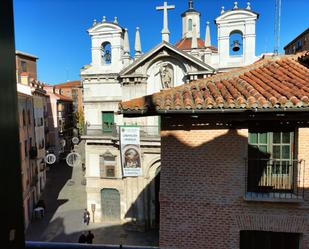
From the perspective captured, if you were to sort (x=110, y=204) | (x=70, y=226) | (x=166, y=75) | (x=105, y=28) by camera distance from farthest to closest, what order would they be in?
(x=105, y=28)
(x=110, y=204)
(x=166, y=75)
(x=70, y=226)

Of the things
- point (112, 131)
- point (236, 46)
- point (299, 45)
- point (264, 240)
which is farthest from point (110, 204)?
point (299, 45)

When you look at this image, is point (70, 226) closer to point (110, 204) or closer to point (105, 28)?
point (110, 204)

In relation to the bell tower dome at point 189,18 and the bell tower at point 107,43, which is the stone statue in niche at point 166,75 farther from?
the bell tower dome at point 189,18

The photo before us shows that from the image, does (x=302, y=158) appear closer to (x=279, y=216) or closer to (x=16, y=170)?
(x=279, y=216)

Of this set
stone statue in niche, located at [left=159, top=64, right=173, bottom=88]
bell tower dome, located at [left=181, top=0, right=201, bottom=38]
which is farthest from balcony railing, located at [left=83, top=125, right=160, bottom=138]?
bell tower dome, located at [left=181, top=0, right=201, bottom=38]

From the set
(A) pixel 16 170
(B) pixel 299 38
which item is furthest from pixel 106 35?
(B) pixel 299 38

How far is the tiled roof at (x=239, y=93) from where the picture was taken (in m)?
6.11

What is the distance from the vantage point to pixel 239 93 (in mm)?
6676

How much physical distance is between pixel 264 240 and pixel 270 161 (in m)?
2.09

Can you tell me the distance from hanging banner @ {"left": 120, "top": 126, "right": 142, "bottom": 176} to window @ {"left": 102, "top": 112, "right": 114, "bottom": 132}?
6.37 m

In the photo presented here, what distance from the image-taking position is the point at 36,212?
23359 mm

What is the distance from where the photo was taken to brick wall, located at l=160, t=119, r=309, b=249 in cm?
671

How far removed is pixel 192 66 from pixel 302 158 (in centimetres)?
1530

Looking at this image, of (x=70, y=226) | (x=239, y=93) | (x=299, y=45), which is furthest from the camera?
(x=299, y=45)
